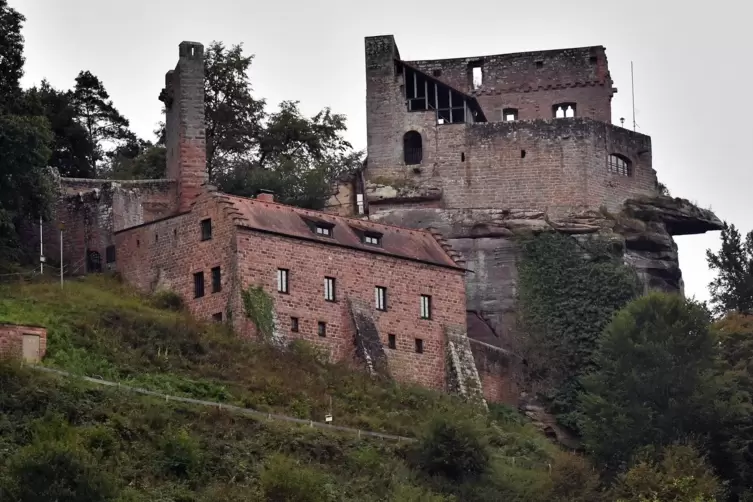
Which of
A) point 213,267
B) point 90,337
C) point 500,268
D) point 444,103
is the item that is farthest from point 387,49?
point 90,337

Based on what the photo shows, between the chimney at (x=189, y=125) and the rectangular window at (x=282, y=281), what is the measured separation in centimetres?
738

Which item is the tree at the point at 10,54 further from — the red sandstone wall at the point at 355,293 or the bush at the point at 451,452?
the bush at the point at 451,452

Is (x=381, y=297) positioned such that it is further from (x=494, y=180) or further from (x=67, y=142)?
(x=67, y=142)

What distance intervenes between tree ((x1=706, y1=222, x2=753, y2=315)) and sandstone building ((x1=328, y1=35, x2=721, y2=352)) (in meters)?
4.06

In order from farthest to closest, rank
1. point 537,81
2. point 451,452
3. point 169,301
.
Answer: point 537,81
point 169,301
point 451,452

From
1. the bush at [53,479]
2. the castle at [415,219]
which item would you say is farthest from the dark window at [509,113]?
the bush at [53,479]

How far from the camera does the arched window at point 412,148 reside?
8444 cm

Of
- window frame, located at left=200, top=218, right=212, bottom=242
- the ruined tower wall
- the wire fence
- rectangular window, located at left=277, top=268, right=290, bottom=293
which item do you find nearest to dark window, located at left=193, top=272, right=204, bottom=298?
window frame, located at left=200, top=218, right=212, bottom=242

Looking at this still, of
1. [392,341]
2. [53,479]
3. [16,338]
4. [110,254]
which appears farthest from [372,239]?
[53,479]

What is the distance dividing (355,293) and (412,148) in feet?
45.2

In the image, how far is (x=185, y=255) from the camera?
71.4m

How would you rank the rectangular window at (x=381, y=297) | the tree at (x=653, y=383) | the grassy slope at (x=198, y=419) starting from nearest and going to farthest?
the grassy slope at (x=198, y=419) → the tree at (x=653, y=383) → the rectangular window at (x=381, y=297)

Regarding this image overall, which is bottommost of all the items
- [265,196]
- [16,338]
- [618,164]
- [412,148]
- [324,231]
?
[16,338]

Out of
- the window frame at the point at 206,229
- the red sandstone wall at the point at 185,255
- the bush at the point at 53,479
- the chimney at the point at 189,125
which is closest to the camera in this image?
the bush at the point at 53,479
